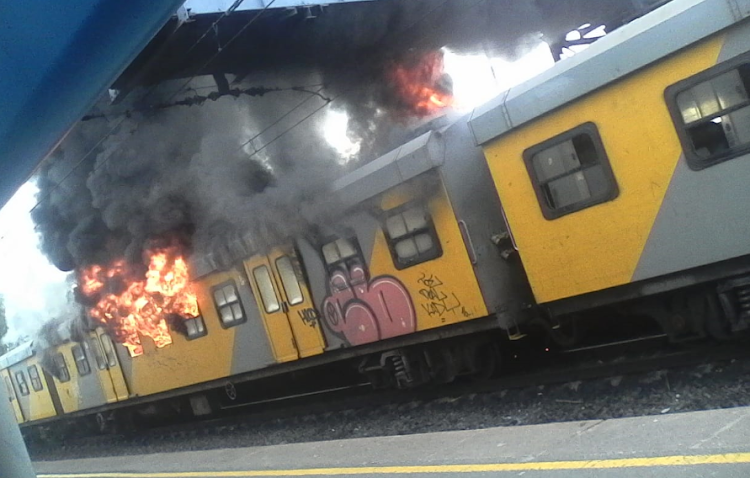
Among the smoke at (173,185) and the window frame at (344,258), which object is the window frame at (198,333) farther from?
the window frame at (344,258)

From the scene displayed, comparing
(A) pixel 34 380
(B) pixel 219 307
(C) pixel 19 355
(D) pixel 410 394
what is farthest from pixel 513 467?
(C) pixel 19 355

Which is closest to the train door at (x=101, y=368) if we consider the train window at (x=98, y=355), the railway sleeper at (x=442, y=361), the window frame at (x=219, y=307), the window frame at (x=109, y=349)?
the train window at (x=98, y=355)

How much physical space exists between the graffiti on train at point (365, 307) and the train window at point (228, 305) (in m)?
2.40

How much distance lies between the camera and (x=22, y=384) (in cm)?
2217

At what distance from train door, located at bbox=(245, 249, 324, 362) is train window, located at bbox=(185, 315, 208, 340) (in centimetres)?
230

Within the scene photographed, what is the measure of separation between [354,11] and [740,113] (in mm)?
10847

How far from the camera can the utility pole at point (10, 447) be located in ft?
6.11

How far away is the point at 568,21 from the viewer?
53.8ft

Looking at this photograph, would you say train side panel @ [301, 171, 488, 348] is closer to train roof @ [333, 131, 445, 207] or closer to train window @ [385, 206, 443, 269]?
train window @ [385, 206, 443, 269]

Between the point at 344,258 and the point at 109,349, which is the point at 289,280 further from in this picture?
the point at 109,349

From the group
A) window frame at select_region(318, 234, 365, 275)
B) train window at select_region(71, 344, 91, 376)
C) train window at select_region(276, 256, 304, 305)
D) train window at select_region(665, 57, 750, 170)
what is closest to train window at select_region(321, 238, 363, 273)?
window frame at select_region(318, 234, 365, 275)

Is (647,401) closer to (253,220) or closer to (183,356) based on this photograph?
(253,220)

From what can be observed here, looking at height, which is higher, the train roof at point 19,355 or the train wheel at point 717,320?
the train roof at point 19,355

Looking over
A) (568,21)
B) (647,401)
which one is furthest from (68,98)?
(568,21)
